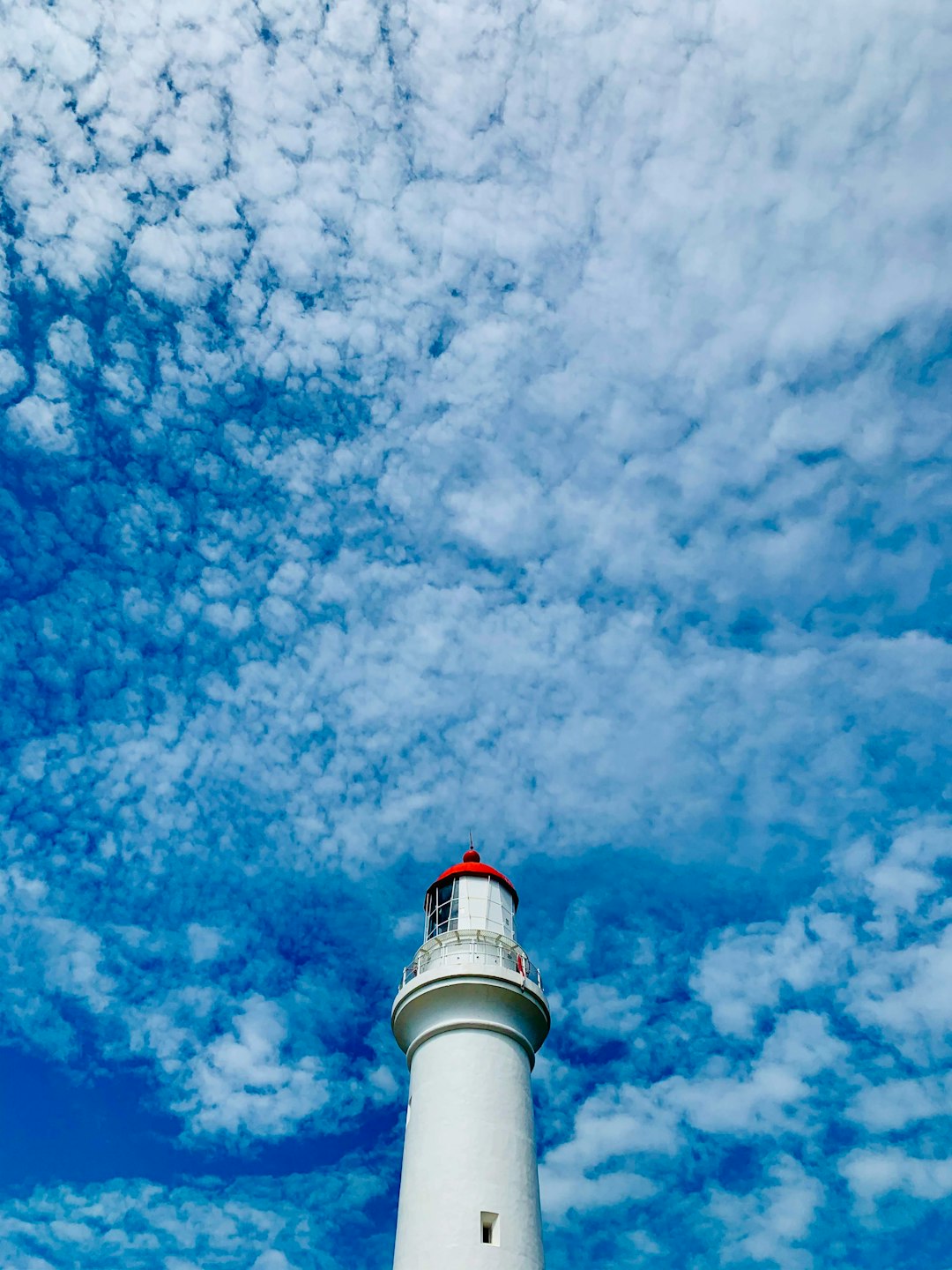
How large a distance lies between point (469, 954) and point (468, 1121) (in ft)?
9.48

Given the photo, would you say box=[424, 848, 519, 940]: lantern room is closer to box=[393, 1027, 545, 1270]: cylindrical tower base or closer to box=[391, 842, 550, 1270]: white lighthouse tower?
box=[391, 842, 550, 1270]: white lighthouse tower

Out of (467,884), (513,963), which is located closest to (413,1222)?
(513,963)

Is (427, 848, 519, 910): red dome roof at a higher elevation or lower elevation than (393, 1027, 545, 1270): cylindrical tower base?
higher

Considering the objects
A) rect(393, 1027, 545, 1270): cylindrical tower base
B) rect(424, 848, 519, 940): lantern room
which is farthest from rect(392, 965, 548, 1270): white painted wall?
rect(424, 848, 519, 940): lantern room

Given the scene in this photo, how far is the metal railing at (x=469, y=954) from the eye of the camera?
715 inches

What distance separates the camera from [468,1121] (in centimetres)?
1634

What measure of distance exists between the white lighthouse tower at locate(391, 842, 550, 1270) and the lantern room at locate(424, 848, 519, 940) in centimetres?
4

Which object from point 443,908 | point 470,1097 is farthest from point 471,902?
point 470,1097

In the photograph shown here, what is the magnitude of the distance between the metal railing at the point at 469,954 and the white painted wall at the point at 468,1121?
293 mm

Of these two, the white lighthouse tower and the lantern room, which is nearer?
the white lighthouse tower

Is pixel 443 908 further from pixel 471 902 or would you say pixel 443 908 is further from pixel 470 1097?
pixel 470 1097

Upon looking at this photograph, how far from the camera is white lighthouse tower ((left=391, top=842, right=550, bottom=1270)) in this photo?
50.6ft

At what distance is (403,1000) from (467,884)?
2.89 meters

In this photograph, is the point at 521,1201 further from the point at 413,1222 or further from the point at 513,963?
the point at 513,963
